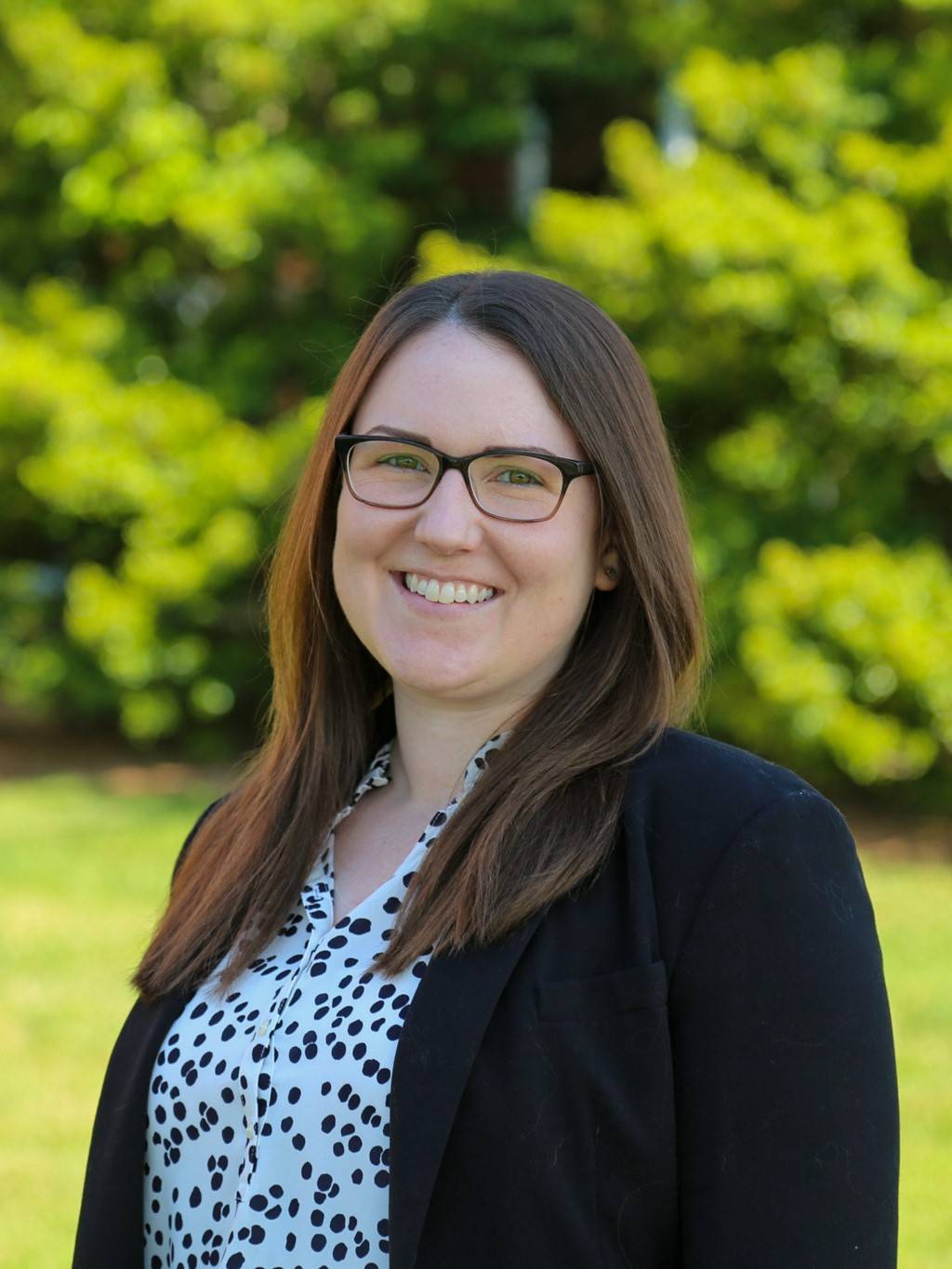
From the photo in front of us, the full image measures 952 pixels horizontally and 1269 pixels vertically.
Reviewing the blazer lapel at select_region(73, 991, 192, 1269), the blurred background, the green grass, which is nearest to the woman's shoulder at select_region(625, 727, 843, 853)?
the blazer lapel at select_region(73, 991, 192, 1269)

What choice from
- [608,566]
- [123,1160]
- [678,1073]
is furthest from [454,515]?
[123,1160]

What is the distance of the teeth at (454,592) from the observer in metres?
1.87

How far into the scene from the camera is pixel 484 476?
1.83m

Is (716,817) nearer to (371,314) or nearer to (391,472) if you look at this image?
(391,472)

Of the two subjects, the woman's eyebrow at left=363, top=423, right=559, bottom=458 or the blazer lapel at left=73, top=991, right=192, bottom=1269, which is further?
the blazer lapel at left=73, top=991, right=192, bottom=1269

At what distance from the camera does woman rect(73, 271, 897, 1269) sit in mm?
1552

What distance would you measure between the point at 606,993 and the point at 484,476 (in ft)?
2.10

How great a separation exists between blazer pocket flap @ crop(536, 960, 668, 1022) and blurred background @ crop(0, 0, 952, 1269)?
375 cm

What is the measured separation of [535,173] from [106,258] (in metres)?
3.23

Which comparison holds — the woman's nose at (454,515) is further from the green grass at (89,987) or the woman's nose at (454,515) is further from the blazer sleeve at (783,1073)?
the green grass at (89,987)

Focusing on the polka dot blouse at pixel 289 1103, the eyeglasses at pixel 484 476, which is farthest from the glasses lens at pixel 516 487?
the polka dot blouse at pixel 289 1103

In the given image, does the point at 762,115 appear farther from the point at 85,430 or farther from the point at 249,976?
the point at 249,976

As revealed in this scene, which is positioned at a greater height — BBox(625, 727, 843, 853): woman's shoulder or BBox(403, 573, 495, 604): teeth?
BBox(403, 573, 495, 604): teeth

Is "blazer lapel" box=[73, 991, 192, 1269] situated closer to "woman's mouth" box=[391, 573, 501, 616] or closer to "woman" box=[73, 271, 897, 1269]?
"woman" box=[73, 271, 897, 1269]
